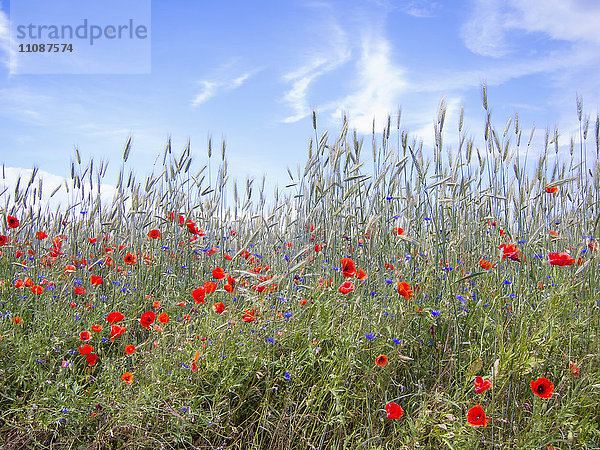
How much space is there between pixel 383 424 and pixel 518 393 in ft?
1.94

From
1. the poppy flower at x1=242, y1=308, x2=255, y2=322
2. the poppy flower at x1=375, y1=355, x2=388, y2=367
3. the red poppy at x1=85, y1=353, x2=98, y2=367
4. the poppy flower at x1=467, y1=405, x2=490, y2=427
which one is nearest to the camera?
the poppy flower at x1=467, y1=405, x2=490, y2=427

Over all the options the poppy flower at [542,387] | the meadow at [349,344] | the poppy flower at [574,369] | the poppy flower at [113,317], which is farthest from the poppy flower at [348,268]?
the poppy flower at [113,317]

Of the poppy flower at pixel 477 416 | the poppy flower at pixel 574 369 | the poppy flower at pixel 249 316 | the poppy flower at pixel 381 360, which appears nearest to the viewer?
the poppy flower at pixel 477 416

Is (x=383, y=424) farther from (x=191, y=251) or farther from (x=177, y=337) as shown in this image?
(x=191, y=251)

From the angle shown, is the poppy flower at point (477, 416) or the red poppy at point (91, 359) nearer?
the poppy flower at point (477, 416)

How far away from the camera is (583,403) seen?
1751mm

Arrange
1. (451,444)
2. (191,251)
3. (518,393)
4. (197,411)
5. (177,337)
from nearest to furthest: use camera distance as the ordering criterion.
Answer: (451,444)
(197,411)
(518,393)
(177,337)
(191,251)

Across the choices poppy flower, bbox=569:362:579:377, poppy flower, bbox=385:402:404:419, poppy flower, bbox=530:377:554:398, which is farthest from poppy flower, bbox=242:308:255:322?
poppy flower, bbox=569:362:579:377

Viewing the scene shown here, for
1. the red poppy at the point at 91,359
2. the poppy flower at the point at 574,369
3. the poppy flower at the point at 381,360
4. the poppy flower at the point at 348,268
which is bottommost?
the red poppy at the point at 91,359

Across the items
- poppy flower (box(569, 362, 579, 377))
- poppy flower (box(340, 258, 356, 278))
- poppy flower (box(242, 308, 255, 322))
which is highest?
poppy flower (box(340, 258, 356, 278))

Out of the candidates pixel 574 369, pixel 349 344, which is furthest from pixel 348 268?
pixel 574 369

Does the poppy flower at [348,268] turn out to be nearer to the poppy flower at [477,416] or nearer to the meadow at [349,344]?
the meadow at [349,344]

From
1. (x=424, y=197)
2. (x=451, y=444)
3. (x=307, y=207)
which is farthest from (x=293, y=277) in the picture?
(x=451, y=444)

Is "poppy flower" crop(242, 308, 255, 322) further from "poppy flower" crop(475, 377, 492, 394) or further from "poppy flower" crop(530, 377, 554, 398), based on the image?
"poppy flower" crop(530, 377, 554, 398)
